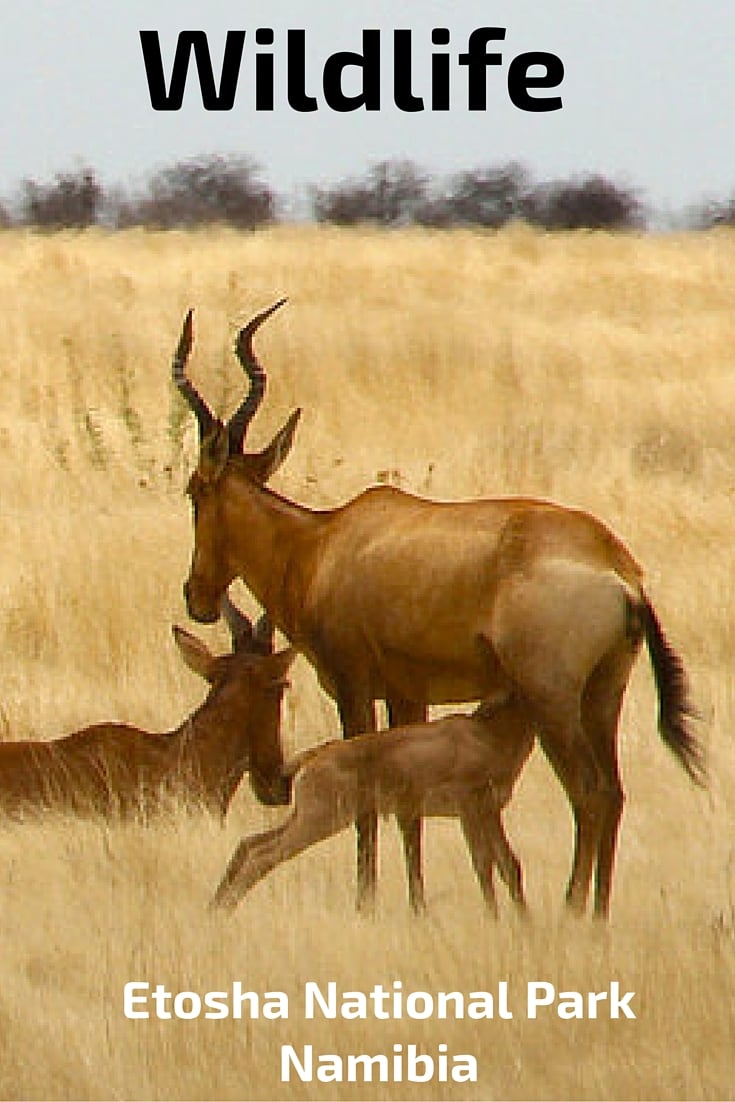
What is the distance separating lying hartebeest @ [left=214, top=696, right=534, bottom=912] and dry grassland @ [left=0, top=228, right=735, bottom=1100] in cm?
16

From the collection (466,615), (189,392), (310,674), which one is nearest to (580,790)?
(466,615)

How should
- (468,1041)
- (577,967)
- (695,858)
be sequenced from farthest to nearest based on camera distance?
(695,858) < (577,967) < (468,1041)

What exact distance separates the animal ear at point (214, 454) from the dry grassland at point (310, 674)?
0.93m

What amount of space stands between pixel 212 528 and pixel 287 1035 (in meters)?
1.87

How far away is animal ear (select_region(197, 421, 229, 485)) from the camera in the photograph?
7.02 m

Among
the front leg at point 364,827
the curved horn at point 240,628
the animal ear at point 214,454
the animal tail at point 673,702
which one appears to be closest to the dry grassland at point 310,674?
the front leg at point 364,827

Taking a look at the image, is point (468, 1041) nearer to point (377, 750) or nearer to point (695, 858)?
point (377, 750)

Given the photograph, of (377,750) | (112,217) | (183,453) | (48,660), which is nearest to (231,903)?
(377,750)

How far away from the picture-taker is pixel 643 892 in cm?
671

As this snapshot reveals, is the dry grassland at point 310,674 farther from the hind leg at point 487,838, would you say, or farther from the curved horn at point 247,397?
the curved horn at point 247,397

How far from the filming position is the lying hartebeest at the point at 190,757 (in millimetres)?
7234

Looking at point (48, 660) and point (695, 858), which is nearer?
point (695, 858)

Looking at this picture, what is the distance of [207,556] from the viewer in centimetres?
719

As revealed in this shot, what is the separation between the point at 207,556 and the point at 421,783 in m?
1.17
